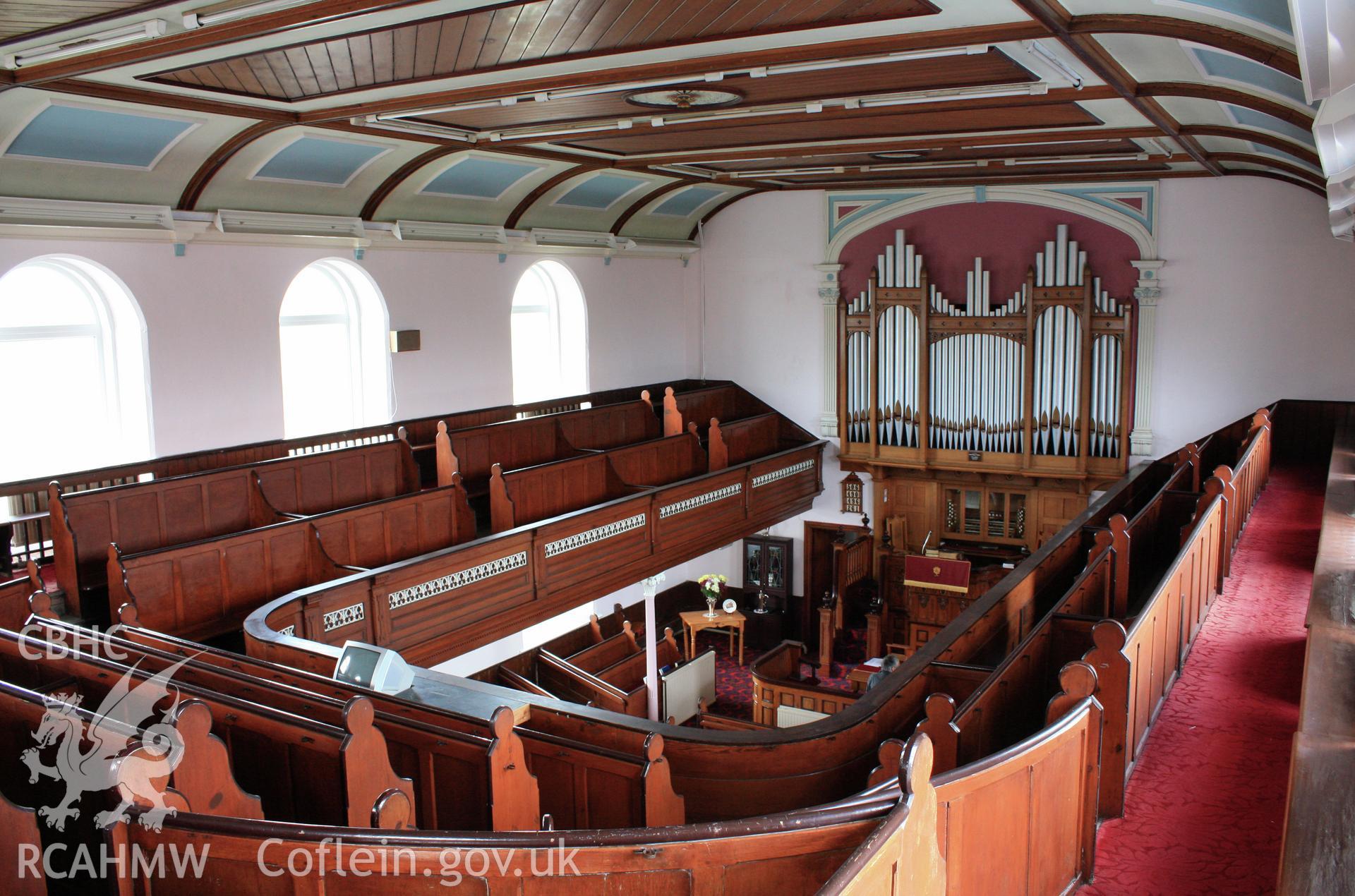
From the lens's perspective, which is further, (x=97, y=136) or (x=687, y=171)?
(x=687, y=171)

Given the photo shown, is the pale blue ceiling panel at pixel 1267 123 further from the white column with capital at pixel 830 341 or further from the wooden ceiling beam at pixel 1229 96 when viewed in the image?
the white column with capital at pixel 830 341

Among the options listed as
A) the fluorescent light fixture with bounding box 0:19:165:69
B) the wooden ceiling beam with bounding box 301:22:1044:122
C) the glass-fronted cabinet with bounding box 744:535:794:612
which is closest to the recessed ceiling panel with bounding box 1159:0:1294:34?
the wooden ceiling beam with bounding box 301:22:1044:122

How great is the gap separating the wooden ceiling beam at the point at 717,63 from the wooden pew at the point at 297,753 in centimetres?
413

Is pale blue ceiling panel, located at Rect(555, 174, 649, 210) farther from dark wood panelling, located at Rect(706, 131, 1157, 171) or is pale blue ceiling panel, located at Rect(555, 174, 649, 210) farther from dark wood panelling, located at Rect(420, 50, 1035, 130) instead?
dark wood panelling, located at Rect(420, 50, 1035, 130)

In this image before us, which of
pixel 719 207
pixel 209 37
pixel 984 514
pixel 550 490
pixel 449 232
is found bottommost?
pixel 984 514

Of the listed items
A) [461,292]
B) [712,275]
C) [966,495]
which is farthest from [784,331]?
[461,292]

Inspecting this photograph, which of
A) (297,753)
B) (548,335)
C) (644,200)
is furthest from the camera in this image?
(644,200)

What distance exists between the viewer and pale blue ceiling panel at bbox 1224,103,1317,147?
686 centimetres

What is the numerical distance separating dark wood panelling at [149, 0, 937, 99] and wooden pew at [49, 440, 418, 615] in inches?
110

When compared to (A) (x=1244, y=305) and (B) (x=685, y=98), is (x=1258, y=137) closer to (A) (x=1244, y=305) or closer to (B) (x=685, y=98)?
(B) (x=685, y=98)

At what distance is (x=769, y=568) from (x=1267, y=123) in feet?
31.0

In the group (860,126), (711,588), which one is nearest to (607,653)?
(711,588)

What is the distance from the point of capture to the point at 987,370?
535 inches

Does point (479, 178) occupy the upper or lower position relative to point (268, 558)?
upper
